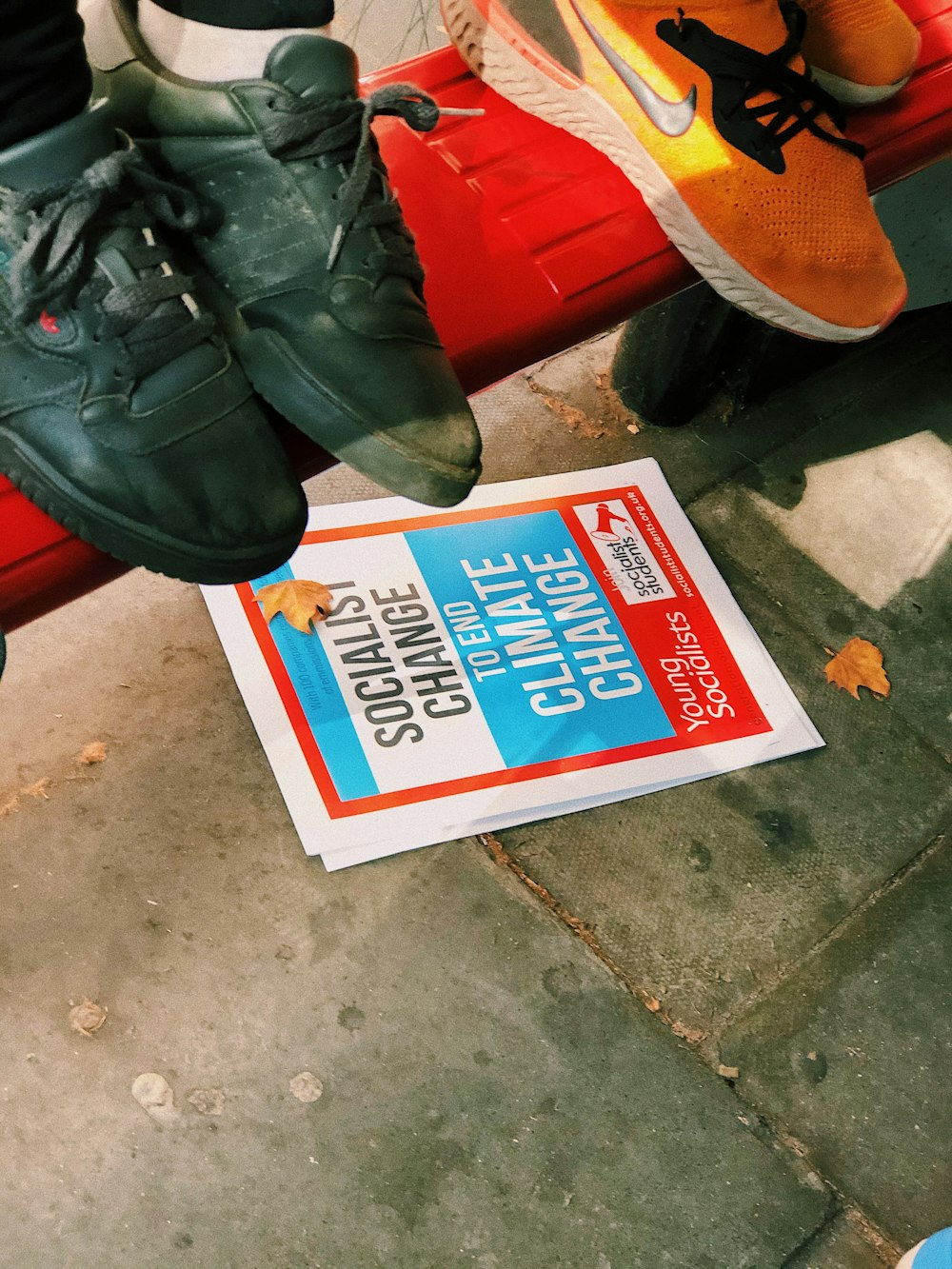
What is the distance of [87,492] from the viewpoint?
24.3 inches

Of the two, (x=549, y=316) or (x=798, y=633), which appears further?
(x=798, y=633)

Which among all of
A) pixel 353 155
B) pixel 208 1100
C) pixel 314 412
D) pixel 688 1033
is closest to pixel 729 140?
pixel 353 155

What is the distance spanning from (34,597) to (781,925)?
74 cm

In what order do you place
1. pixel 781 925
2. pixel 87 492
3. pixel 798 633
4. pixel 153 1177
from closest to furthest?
pixel 87 492, pixel 153 1177, pixel 781 925, pixel 798 633

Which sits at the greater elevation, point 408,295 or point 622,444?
point 408,295

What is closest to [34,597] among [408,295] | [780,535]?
[408,295]

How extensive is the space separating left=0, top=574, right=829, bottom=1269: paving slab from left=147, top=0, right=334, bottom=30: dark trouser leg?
595mm

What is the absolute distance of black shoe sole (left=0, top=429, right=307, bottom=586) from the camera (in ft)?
2.02

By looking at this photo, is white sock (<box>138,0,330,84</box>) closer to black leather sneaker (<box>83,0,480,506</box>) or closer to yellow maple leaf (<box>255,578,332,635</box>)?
black leather sneaker (<box>83,0,480,506</box>)

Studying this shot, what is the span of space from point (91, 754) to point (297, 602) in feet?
0.79

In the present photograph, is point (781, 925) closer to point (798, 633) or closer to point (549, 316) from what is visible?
point (798, 633)

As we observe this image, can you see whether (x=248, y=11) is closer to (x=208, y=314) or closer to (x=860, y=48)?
(x=208, y=314)

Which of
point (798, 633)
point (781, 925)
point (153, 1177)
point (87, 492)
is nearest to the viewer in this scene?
point (87, 492)

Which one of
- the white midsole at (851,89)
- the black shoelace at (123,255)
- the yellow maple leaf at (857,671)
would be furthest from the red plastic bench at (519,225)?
the yellow maple leaf at (857,671)
